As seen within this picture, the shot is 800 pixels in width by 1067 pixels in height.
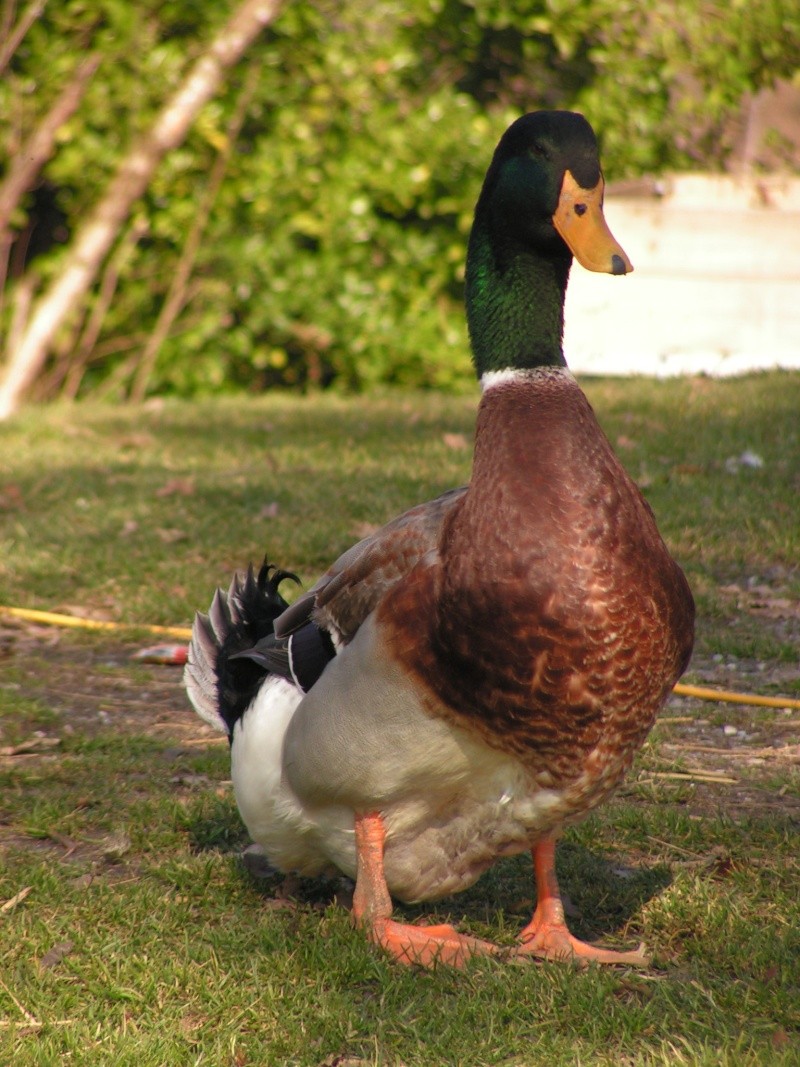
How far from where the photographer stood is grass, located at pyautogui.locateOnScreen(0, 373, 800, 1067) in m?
2.67

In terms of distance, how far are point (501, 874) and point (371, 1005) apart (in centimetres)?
80

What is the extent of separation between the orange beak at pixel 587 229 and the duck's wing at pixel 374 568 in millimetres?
553

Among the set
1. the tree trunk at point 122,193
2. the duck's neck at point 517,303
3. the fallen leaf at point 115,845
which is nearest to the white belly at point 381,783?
the fallen leaf at point 115,845

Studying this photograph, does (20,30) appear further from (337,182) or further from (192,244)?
(337,182)

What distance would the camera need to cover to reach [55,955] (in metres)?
2.96

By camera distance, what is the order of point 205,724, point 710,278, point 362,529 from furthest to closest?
point 710,278 < point 362,529 < point 205,724

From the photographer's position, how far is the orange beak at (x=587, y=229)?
2762 millimetres

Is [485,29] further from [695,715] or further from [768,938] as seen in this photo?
[768,938]

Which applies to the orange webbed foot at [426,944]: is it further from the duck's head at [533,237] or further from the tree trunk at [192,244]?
the tree trunk at [192,244]

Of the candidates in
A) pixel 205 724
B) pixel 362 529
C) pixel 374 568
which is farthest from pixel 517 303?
pixel 362 529

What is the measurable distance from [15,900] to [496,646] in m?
1.32

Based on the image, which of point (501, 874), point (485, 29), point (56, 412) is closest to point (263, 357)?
point (56, 412)

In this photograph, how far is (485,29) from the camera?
10.8 meters

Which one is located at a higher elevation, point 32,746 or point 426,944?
point 426,944
